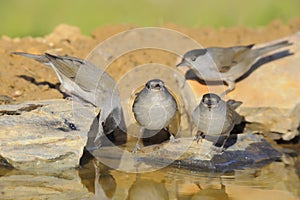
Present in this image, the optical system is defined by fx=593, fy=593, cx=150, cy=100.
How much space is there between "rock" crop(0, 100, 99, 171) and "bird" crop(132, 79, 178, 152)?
1.86ft

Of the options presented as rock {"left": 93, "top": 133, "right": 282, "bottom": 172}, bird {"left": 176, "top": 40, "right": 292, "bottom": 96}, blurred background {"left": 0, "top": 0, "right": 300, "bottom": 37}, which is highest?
blurred background {"left": 0, "top": 0, "right": 300, "bottom": 37}

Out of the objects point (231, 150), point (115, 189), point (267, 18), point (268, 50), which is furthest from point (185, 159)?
point (267, 18)

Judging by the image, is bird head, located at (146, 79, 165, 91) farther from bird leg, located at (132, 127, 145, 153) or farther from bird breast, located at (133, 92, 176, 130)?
bird leg, located at (132, 127, 145, 153)

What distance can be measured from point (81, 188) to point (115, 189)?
33 cm

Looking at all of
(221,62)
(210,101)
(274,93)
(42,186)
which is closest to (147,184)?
A: (42,186)

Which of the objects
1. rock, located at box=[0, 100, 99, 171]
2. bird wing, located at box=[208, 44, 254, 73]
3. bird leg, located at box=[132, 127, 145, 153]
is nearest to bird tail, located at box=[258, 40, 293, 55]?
bird wing, located at box=[208, 44, 254, 73]

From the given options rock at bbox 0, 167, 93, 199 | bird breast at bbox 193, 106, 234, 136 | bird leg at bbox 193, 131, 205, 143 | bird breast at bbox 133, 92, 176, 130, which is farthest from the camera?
bird leg at bbox 193, 131, 205, 143

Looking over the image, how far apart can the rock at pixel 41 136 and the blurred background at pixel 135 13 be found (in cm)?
313

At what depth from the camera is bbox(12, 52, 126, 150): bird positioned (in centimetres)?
700

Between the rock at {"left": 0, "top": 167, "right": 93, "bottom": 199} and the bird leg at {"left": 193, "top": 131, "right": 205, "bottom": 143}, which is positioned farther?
the bird leg at {"left": 193, "top": 131, "right": 205, "bottom": 143}

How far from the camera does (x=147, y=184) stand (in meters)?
6.01

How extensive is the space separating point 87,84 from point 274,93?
2580mm

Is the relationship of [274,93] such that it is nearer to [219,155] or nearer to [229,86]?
[229,86]

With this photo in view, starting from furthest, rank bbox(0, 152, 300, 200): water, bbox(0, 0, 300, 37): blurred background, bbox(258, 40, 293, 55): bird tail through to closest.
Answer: bbox(0, 0, 300, 37): blurred background → bbox(258, 40, 293, 55): bird tail → bbox(0, 152, 300, 200): water
